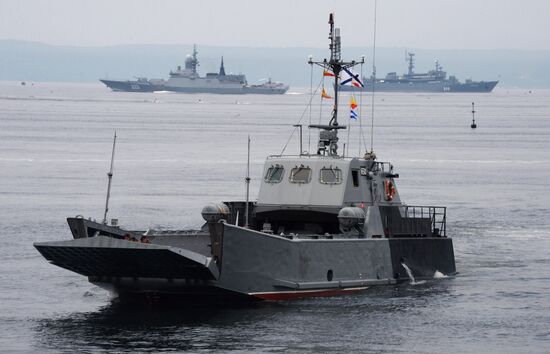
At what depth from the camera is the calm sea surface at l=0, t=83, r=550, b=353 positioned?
27.9m

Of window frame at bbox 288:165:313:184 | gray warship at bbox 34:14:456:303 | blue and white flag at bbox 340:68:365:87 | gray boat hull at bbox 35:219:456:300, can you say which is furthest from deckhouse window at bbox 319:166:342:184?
blue and white flag at bbox 340:68:365:87

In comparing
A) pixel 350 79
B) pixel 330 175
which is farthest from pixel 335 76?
pixel 330 175

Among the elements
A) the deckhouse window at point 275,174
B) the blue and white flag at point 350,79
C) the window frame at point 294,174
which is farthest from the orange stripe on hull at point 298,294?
the blue and white flag at point 350,79

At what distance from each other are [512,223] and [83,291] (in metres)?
23.8

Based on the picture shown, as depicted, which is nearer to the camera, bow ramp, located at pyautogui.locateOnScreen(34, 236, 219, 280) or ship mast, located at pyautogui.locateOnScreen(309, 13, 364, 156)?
bow ramp, located at pyautogui.locateOnScreen(34, 236, 219, 280)

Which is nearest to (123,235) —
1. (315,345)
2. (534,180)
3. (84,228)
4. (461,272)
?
(84,228)

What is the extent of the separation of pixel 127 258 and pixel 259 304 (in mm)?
3656

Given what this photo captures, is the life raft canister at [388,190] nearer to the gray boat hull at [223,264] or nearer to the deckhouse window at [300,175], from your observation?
the gray boat hull at [223,264]

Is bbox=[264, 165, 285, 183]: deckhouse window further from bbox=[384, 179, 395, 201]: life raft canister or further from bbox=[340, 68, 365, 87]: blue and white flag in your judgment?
bbox=[340, 68, 365, 87]: blue and white flag

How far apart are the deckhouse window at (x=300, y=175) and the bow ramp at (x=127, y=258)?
5569 millimetres

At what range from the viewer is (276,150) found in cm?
10038

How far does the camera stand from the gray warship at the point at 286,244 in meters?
28.9

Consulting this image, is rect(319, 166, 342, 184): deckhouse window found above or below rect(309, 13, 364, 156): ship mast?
below

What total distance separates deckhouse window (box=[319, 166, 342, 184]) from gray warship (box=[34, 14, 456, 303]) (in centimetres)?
3
